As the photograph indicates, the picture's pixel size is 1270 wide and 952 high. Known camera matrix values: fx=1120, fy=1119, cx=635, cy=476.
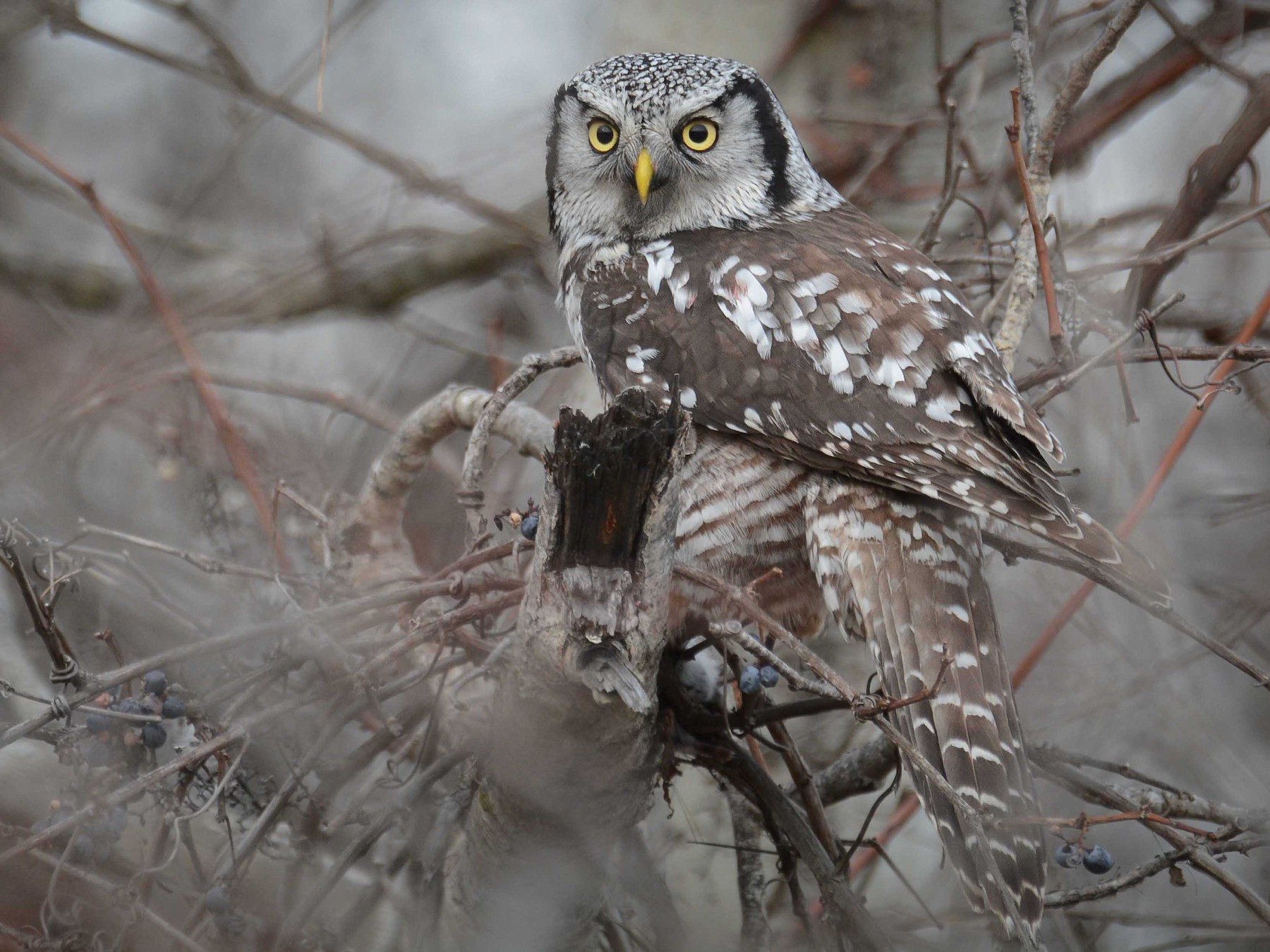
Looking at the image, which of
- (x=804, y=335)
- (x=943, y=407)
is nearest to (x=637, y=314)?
(x=804, y=335)

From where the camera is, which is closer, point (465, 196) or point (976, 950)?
point (976, 950)

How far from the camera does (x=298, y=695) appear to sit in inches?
80.4

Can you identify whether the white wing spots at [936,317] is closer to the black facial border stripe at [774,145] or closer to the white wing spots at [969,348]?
the white wing spots at [969,348]

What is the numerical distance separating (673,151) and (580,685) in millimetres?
2025

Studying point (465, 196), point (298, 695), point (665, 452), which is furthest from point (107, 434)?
point (665, 452)

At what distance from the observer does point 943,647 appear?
228 centimetres

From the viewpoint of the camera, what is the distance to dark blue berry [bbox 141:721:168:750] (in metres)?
1.98

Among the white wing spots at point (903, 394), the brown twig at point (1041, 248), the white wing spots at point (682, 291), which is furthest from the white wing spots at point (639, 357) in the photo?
the brown twig at point (1041, 248)

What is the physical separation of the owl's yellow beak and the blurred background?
2.48 feet

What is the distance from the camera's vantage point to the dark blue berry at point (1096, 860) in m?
2.32

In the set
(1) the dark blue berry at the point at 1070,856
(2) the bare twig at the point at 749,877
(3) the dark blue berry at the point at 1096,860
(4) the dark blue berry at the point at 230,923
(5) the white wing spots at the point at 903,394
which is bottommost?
(2) the bare twig at the point at 749,877

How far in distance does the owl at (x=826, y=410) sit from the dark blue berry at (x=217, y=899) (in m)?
1.21

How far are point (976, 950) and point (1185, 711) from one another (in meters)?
1.02

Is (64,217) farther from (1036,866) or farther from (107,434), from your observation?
(1036,866)
